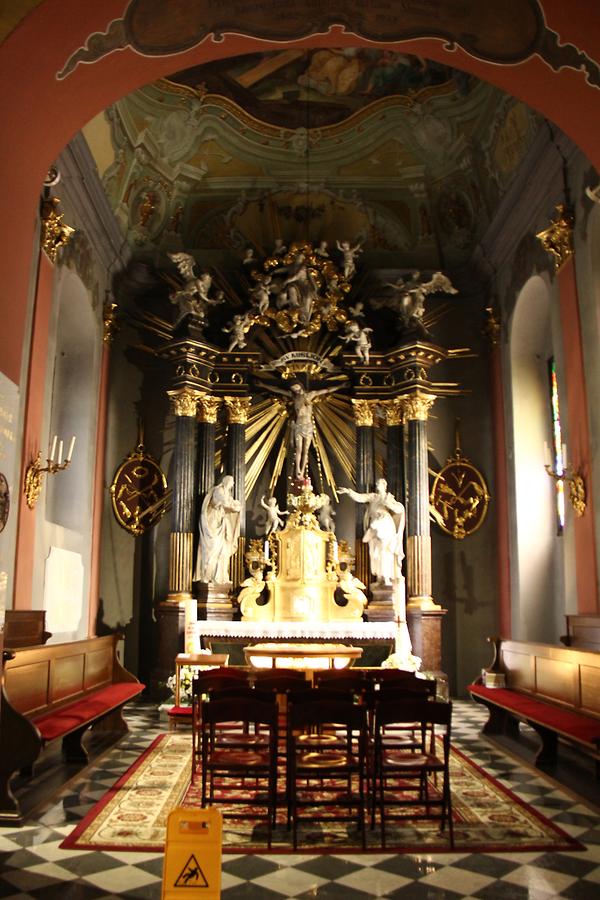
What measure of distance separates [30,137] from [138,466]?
847cm

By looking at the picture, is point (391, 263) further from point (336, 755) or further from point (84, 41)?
point (336, 755)

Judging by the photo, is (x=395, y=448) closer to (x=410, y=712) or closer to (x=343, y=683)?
(x=343, y=683)

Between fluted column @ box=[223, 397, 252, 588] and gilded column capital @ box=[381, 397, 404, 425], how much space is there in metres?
2.35

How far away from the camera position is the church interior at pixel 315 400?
912 cm

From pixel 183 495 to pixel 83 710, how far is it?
6.08 meters

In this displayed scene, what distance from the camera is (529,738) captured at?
9.34m

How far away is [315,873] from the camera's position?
4.72 meters

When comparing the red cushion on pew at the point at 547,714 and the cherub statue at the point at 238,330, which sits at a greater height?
the cherub statue at the point at 238,330

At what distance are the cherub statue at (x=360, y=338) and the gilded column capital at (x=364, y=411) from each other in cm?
68

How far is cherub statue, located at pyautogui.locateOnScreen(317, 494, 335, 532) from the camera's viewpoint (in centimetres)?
1341

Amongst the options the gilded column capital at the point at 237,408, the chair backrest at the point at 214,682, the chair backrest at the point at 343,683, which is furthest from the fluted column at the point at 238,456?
the chair backrest at the point at 343,683

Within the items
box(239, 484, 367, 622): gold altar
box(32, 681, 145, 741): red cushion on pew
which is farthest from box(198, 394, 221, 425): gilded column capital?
box(32, 681, 145, 741): red cushion on pew

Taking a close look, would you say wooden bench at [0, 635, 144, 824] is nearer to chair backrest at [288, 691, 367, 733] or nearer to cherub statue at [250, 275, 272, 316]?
chair backrest at [288, 691, 367, 733]

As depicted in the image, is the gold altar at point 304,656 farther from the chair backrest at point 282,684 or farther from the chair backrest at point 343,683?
the chair backrest at point 282,684
